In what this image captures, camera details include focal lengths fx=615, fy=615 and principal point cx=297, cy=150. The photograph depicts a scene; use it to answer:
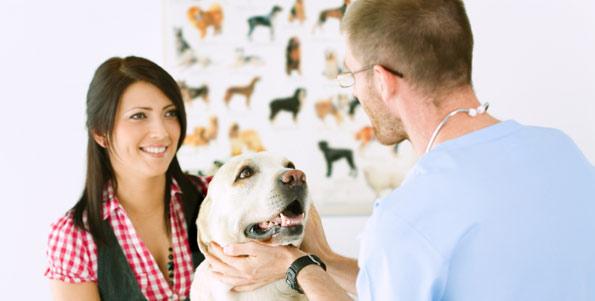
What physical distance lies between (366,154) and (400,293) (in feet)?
6.64

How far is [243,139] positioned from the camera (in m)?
2.99

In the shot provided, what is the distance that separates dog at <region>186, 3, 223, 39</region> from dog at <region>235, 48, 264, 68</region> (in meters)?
0.14

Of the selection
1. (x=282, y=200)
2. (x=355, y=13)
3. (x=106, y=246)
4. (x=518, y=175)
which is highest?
(x=355, y=13)

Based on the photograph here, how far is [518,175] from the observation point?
0.97 meters

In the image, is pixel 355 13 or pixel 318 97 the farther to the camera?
pixel 318 97

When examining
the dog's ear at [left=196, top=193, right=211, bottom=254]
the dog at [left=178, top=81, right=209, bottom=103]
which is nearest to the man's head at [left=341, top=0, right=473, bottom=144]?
the dog's ear at [left=196, top=193, right=211, bottom=254]

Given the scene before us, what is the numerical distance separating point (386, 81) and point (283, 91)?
1.85 meters

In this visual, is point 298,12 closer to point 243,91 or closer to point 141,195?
point 243,91

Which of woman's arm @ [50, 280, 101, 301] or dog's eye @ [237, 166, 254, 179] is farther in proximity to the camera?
woman's arm @ [50, 280, 101, 301]

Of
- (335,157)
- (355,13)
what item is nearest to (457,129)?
(355,13)

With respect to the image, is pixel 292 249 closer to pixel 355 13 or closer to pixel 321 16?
pixel 355 13

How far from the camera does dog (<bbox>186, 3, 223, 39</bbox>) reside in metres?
2.96

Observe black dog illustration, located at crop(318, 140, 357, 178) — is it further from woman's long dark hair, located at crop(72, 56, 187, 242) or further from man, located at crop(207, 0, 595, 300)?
man, located at crop(207, 0, 595, 300)

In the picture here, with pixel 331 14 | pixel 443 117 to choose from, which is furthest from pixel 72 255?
pixel 331 14
